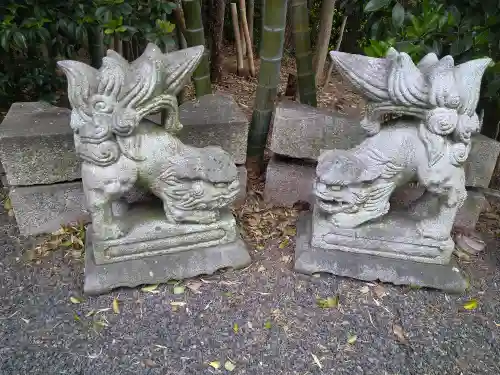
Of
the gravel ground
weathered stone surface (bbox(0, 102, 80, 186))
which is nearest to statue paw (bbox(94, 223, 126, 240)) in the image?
the gravel ground

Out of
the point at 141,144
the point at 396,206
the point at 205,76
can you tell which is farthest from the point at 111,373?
the point at 205,76

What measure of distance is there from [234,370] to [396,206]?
1.28m

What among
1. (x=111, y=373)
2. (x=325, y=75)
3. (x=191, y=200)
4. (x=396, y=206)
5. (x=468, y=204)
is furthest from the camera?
(x=325, y=75)

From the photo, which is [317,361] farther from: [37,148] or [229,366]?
[37,148]

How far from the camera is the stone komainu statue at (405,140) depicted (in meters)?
2.08

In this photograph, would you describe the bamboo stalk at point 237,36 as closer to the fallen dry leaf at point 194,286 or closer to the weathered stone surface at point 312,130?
the weathered stone surface at point 312,130

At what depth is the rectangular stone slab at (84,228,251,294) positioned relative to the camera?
7.64ft

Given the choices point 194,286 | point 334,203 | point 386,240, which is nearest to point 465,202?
point 386,240

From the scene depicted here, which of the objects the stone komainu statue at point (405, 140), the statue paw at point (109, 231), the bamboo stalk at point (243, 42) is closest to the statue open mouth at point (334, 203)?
the stone komainu statue at point (405, 140)

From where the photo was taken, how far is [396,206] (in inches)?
106

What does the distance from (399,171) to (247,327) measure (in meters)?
0.99

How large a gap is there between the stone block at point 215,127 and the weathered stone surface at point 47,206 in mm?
647

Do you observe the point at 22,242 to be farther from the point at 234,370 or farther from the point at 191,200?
the point at 234,370

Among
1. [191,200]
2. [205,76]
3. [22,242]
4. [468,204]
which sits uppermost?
[205,76]
